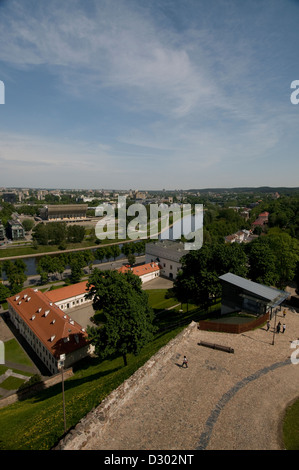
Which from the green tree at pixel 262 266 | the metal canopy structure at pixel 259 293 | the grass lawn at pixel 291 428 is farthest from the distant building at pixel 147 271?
the grass lawn at pixel 291 428

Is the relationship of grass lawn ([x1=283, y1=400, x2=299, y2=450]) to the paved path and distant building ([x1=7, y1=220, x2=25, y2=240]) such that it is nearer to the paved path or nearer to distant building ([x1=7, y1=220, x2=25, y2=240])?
the paved path

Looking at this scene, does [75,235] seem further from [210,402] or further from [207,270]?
[210,402]

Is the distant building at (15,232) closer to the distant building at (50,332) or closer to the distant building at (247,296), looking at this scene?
the distant building at (50,332)

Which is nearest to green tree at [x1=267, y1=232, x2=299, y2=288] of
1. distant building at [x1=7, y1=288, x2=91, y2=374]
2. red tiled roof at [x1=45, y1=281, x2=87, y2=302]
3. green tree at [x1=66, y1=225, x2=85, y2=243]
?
distant building at [x1=7, y1=288, x2=91, y2=374]

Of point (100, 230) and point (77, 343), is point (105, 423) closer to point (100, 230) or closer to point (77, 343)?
point (77, 343)
